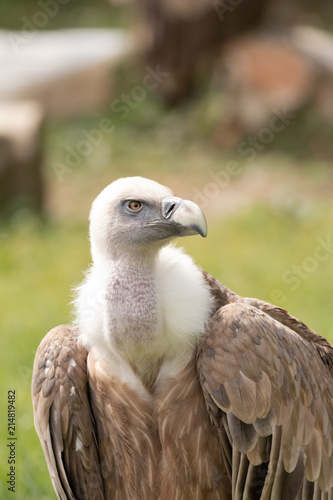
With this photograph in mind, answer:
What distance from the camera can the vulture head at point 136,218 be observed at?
299cm

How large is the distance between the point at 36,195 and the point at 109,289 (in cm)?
623

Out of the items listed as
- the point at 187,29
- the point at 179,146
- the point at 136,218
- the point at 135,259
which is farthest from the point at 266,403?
the point at 187,29

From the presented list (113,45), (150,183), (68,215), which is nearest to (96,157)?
(68,215)

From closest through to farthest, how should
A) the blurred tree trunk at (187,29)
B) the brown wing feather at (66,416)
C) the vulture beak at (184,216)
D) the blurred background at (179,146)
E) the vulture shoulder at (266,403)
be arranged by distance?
the vulture beak at (184,216) → the vulture shoulder at (266,403) → the brown wing feather at (66,416) → the blurred background at (179,146) → the blurred tree trunk at (187,29)

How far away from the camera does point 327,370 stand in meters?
3.24

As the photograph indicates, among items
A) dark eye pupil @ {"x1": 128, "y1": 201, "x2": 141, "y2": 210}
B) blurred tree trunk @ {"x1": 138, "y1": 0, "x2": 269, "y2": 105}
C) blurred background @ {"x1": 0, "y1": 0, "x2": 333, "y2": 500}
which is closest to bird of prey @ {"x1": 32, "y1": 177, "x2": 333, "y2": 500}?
dark eye pupil @ {"x1": 128, "y1": 201, "x2": 141, "y2": 210}

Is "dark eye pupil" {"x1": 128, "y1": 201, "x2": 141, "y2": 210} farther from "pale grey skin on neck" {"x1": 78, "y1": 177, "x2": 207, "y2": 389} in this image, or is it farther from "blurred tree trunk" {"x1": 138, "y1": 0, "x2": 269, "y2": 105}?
"blurred tree trunk" {"x1": 138, "y1": 0, "x2": 269, "y2": 105}

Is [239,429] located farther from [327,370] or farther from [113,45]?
[113,45]

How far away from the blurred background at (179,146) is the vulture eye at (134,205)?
2.04 meters

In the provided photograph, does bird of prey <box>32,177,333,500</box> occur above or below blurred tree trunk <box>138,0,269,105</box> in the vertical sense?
below

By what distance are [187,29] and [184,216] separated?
9.11m

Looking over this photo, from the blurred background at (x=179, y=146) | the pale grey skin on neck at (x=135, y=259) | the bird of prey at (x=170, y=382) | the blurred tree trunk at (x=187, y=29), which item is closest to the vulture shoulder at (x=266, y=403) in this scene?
the bird of prey at (x=170, y=382)

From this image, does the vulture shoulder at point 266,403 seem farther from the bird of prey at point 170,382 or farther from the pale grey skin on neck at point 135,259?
the pale grey skin on neck at point 135,259

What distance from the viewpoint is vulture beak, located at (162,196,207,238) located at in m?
2.80
